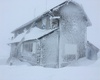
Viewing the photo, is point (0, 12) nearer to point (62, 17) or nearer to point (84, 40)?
point (62, 17)

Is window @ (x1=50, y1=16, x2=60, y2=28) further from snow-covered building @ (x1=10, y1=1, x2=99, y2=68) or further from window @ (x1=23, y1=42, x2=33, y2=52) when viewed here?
window @ (x1=23, y1=42, x2=33, y2=52)

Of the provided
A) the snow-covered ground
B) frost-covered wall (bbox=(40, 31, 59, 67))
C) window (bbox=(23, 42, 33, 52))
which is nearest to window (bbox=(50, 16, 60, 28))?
frost-covered wall (bbox=(40, 31, 59, 67))

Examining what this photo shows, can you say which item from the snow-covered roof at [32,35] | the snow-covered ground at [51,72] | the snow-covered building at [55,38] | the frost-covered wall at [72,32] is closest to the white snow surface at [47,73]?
the snow-covered ground at [51,72]

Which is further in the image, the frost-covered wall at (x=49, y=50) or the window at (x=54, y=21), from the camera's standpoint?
the window at (x=54, y=21)

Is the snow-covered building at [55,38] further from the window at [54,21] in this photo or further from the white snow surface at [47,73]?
Answer: the white snow surface at [47,73]

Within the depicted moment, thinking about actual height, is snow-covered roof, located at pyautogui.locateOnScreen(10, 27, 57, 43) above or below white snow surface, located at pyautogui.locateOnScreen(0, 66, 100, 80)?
above

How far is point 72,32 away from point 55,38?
40cm

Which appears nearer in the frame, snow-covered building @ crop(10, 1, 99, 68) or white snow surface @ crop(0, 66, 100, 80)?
white snow surface @ crop(0, 66, 100, 80)

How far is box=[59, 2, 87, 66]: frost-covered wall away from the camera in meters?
2.75

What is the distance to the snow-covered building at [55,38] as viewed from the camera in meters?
2.57

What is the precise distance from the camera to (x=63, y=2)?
277cm

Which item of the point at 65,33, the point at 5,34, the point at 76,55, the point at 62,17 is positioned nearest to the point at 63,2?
the point at 62,17

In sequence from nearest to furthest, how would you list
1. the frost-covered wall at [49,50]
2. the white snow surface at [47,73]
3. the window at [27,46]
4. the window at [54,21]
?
the white snow surface at [47,73] < the window at [27,46] < the frost-covered wall at [49,50] < the window at [54,21]

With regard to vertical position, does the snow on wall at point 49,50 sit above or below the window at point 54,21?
below
